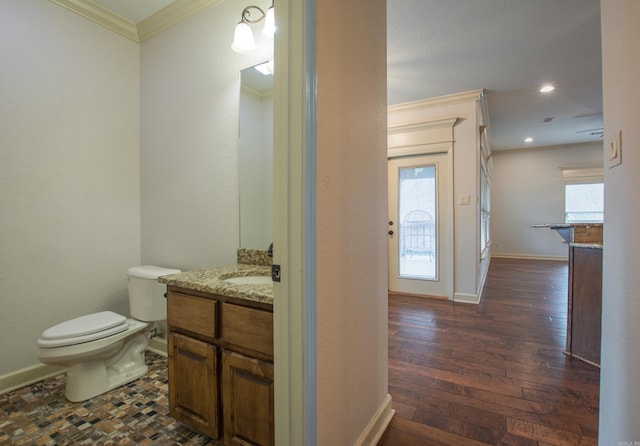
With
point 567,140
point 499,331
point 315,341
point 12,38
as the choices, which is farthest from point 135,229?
point 567,140

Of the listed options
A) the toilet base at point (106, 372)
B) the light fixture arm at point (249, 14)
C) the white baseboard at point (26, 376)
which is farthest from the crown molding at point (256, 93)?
the white baseboard at point (26, 376)

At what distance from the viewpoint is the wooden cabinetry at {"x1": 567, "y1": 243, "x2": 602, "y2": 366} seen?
2004 millimetres

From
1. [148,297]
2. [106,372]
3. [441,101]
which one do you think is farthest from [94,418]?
[441,101]

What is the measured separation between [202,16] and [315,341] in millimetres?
2355

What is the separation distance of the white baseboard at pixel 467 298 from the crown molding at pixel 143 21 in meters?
3.90

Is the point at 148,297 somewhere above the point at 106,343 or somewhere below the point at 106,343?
above

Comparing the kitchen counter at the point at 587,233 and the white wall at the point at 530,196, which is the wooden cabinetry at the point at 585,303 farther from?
the white wall at the point at 530,196

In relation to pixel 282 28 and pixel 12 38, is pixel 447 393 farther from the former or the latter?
pixel 12 38

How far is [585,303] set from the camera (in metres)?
2.09

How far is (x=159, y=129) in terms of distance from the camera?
7.44ft

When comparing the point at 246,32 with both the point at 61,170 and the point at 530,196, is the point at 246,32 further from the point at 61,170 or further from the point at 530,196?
the point at 530,196

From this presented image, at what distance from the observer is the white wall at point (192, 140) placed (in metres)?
1.94

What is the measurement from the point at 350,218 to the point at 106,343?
1679 millimetres

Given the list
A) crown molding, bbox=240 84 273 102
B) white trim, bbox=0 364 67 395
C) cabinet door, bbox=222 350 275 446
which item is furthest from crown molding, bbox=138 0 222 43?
white trim, bbox=0 364 67 395
